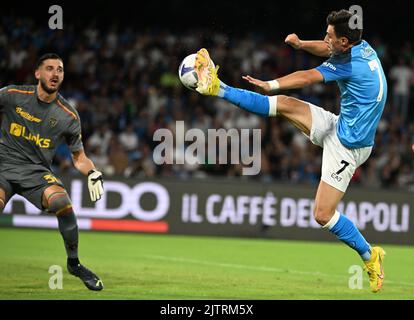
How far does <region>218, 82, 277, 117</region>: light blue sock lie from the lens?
7.82 m

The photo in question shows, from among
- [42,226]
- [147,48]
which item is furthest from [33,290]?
[147,48]

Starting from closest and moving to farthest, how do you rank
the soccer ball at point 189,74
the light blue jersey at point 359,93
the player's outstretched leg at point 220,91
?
the player's outstretched leg at point 220,91 < the soccer ball at point 189,74 < the light blue jersey at point 359,93

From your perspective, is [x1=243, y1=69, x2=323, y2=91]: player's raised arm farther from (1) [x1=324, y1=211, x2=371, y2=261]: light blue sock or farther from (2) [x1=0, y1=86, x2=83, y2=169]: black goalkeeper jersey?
(2) [x1=0, y1=86, x2=83, y2=169]: black goalkeeper jersey

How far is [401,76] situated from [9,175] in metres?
13.3

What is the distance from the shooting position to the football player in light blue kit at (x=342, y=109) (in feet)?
25.9

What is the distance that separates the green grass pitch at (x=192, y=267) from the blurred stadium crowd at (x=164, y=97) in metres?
2.13

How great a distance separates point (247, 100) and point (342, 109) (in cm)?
113

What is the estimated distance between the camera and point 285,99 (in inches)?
324

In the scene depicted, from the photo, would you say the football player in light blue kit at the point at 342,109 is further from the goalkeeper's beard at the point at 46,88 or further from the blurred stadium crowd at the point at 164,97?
the blurred stadium crowd at the point at 164,97

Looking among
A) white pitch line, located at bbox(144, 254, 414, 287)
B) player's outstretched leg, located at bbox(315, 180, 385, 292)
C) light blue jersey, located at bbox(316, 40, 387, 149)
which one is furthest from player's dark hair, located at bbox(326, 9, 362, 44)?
white pitch line, located at bbox(144, 254, 414, 287)

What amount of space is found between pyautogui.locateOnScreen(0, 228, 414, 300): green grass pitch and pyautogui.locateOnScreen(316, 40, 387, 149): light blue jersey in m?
1.72

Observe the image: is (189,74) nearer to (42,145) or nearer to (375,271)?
(42,145)

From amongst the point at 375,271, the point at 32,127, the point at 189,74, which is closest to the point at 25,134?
the point at 32,127

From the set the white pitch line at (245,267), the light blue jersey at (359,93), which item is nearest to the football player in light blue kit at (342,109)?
the light blue jersey at (359,93)
